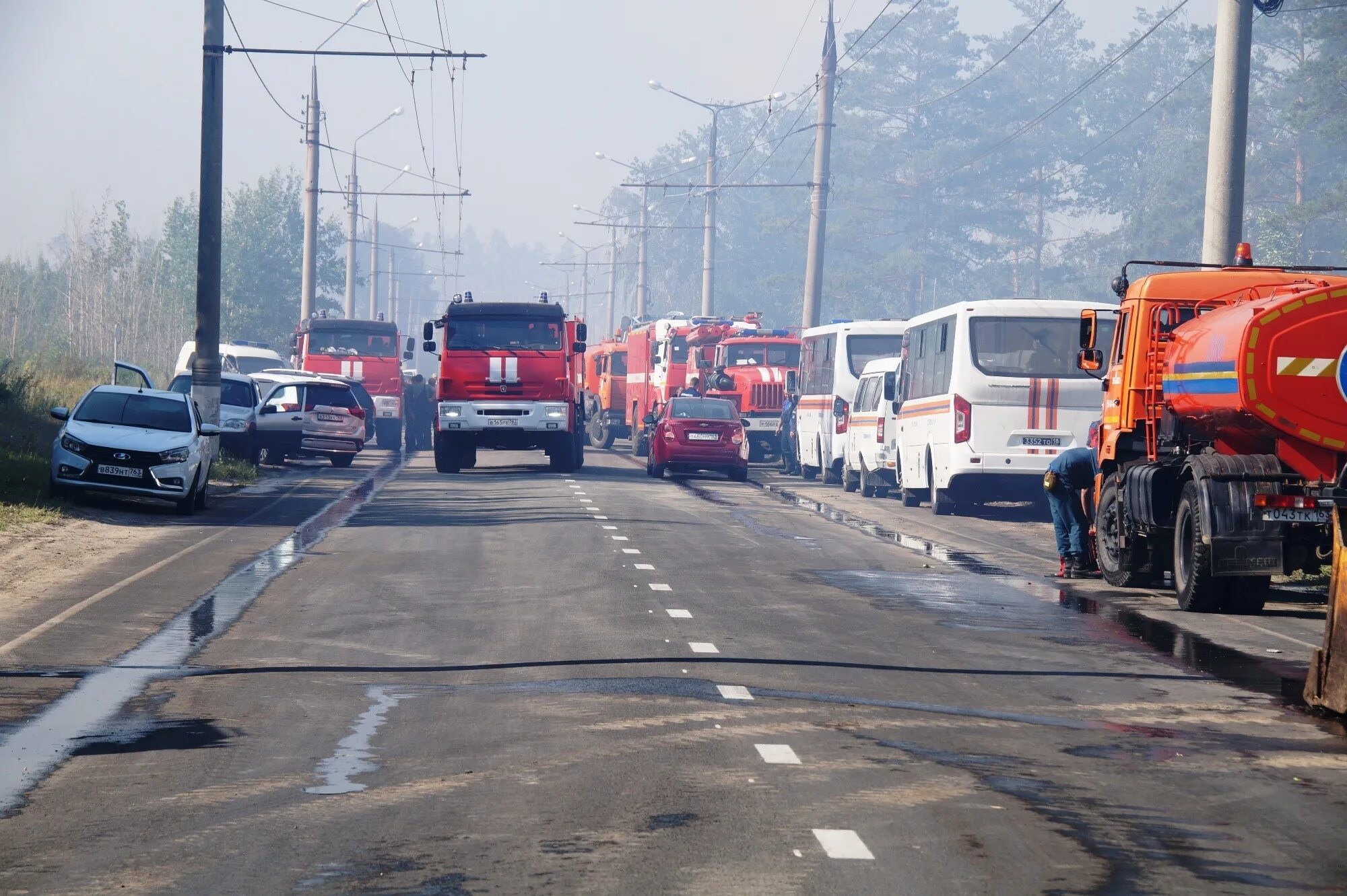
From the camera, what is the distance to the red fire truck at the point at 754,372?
42938 millimetres

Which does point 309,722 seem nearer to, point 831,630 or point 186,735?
point 186,735

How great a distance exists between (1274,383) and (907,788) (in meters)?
7.54

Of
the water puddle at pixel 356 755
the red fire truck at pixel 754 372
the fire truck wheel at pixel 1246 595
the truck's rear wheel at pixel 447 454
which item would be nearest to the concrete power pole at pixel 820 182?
the red fire truck at pixel 754 372

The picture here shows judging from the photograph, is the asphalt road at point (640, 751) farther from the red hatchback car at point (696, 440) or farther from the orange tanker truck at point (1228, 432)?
the red hatchback car at point (696, 440)

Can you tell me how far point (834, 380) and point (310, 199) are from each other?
68.0 feet

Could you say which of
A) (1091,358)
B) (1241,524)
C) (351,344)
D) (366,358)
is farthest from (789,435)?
(1241,524)

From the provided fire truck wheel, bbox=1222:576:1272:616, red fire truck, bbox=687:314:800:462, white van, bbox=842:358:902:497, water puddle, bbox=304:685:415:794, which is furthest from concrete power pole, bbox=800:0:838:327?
water puddle, bbox=304:685:415:794

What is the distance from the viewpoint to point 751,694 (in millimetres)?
9414

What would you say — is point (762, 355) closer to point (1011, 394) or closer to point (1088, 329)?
point (1011, 394)

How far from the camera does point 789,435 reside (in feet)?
135

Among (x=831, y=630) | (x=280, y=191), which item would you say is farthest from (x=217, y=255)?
(x=280, y=191)

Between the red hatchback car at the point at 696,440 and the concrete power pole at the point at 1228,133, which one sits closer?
the concrete power pole at the point at 1228,133

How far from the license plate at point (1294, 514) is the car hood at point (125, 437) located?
43.1 feet

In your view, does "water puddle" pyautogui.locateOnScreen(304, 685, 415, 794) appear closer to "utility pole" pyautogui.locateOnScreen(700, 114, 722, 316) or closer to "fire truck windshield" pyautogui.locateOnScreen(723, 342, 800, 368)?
"fire truck windshield" pyautogui.locateOnScreen(723, 342, 800, 368)
